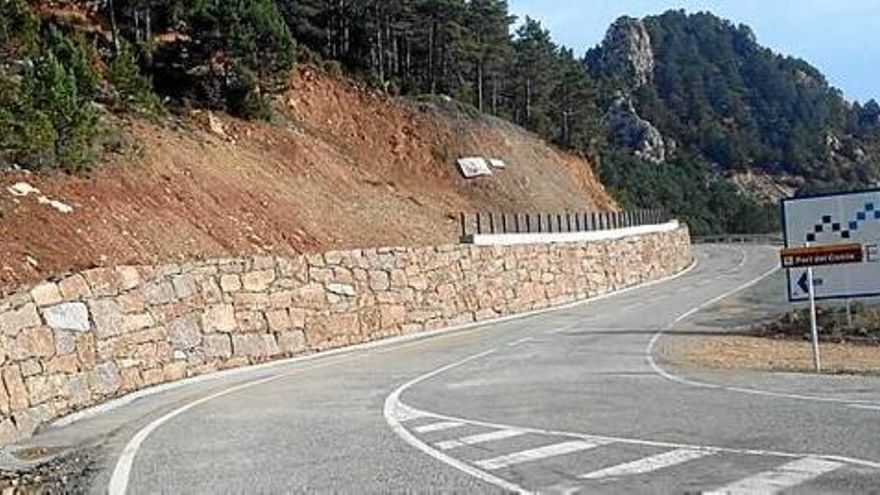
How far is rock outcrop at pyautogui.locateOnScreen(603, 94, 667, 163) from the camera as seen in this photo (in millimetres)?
133500

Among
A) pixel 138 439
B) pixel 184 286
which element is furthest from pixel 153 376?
pixel 138 439

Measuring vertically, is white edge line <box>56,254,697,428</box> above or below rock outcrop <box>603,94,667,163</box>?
below

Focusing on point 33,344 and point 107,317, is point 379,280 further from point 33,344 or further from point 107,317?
point 33,344

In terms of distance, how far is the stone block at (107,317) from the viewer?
807 inches

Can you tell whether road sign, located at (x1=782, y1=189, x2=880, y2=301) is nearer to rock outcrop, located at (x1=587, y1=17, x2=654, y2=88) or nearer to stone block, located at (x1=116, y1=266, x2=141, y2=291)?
stone block, located at (x1=116, y1=266, x2=141, y2=291)

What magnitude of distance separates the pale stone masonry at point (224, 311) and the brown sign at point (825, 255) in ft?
39.7

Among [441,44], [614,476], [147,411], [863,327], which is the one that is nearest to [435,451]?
[614,476]

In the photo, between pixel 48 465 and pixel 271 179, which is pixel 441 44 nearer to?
pixel 271 179

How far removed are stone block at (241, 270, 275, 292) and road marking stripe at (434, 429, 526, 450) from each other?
14984mm

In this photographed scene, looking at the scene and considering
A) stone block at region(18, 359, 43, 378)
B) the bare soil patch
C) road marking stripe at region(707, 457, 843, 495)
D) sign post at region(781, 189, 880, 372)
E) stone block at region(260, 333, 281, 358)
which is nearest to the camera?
road marking stripe at region(707, 457, 843, 495)

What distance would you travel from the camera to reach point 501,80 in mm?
77250

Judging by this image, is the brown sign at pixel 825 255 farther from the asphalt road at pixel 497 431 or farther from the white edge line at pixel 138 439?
the white edge line at pixel 138 439

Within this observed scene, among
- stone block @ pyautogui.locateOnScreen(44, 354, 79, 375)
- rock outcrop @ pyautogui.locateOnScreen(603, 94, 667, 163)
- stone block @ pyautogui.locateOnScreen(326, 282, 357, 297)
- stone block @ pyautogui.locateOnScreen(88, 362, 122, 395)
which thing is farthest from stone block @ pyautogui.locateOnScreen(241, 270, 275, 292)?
rock outcrop @ pyautogui.locateOnScreen(603, 94, 667, 163)

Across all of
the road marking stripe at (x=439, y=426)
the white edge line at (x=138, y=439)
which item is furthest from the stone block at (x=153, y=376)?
the road marking stripe at (x=439, y=426)
